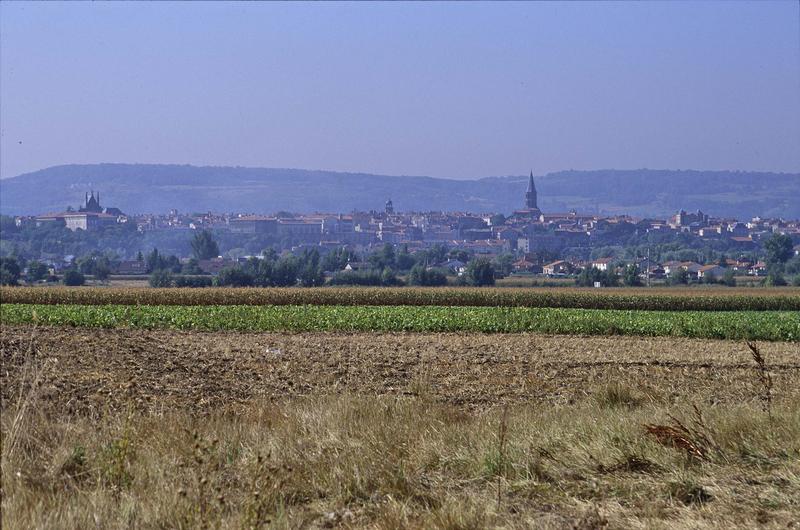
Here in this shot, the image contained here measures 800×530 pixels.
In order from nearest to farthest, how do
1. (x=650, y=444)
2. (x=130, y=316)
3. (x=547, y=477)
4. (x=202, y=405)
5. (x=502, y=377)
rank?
1. (x=547, y=477)
2. (x=650, y=444)
3. (x=202, y=405)
4. (x=502, y=377)
5. (x=130, y=316)

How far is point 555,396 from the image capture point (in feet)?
52.1

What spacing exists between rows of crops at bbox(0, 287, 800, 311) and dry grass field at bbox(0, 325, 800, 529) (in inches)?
1503

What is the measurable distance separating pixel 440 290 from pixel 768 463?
4850 cm

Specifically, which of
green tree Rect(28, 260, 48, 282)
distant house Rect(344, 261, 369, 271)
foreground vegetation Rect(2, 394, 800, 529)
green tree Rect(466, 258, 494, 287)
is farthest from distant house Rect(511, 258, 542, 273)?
foreground vegetation Rect(2, 394, 800, 529)

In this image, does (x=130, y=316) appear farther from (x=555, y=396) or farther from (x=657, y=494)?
(x=657, y=494)

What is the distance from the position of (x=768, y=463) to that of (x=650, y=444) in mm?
1049

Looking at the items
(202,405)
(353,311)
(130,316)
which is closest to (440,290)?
(353,311)

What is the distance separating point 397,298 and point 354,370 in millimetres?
36304

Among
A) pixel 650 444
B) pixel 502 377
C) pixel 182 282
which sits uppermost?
pixel 650 444

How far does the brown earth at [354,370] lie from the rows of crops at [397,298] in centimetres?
2540

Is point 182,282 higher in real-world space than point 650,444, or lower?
lower

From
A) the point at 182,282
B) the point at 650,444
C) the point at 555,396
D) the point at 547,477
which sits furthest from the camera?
the point at 182,282

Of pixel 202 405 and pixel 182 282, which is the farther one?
pixel 182 282

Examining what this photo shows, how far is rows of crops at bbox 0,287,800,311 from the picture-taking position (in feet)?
172
